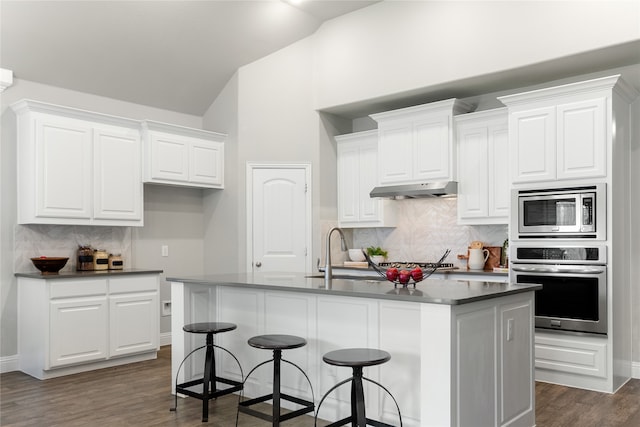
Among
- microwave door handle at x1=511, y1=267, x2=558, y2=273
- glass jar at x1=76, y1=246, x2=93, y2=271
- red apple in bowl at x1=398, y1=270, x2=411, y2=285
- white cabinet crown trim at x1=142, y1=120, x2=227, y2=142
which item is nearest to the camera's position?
red apple in bowl at x1=398, y1=270, x2=411, y2=285

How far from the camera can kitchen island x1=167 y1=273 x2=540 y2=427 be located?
277cm

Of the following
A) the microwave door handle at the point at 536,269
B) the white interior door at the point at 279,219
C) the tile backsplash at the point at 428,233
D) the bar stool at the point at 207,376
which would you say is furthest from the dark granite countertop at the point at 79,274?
the microwave door handle at the point at 536,269

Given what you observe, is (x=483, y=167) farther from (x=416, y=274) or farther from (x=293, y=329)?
(x=293, y=329)

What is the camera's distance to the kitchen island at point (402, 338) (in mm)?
2773

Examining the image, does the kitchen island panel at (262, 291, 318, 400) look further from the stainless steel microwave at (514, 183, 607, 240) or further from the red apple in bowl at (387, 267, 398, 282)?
the stainless steel microwave at (514, 183, 607, 240)

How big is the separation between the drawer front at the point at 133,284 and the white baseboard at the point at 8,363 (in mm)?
1055

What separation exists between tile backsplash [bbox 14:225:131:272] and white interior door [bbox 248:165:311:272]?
141 centimetres

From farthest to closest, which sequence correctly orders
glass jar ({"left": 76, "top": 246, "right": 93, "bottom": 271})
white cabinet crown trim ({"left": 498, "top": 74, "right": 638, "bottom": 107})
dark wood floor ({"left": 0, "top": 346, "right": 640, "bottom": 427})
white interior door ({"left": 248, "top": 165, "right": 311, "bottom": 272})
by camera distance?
white interior door ({"left": 248, "top": 165, "right": 311, "bottom": 272})
glass jar ({"left": 76, "top": 246, "right": 93, "bottom": 271})
white cabinet crown trim ({"left": 498, "top": 74, "right": 638, "bottom": 107})
dark wood floor ({"left": 0, "top": 346, "right": 640, "bottom": 427})

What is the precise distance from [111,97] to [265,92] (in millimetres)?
1681

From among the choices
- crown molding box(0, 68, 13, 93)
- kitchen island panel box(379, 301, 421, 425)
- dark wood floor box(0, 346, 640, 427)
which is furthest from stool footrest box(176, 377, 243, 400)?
crown molding box(0, 68, 13, 93)

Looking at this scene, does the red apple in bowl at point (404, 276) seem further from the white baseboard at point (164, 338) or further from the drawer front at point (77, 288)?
the white baseboard at point (164, 338)

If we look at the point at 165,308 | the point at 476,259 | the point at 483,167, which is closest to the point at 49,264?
the point at 165,308

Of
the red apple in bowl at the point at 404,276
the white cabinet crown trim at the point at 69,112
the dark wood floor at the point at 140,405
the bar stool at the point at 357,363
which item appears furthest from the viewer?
the white cabinet crown trim at the point at 69,112

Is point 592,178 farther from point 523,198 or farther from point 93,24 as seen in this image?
point 93,24
